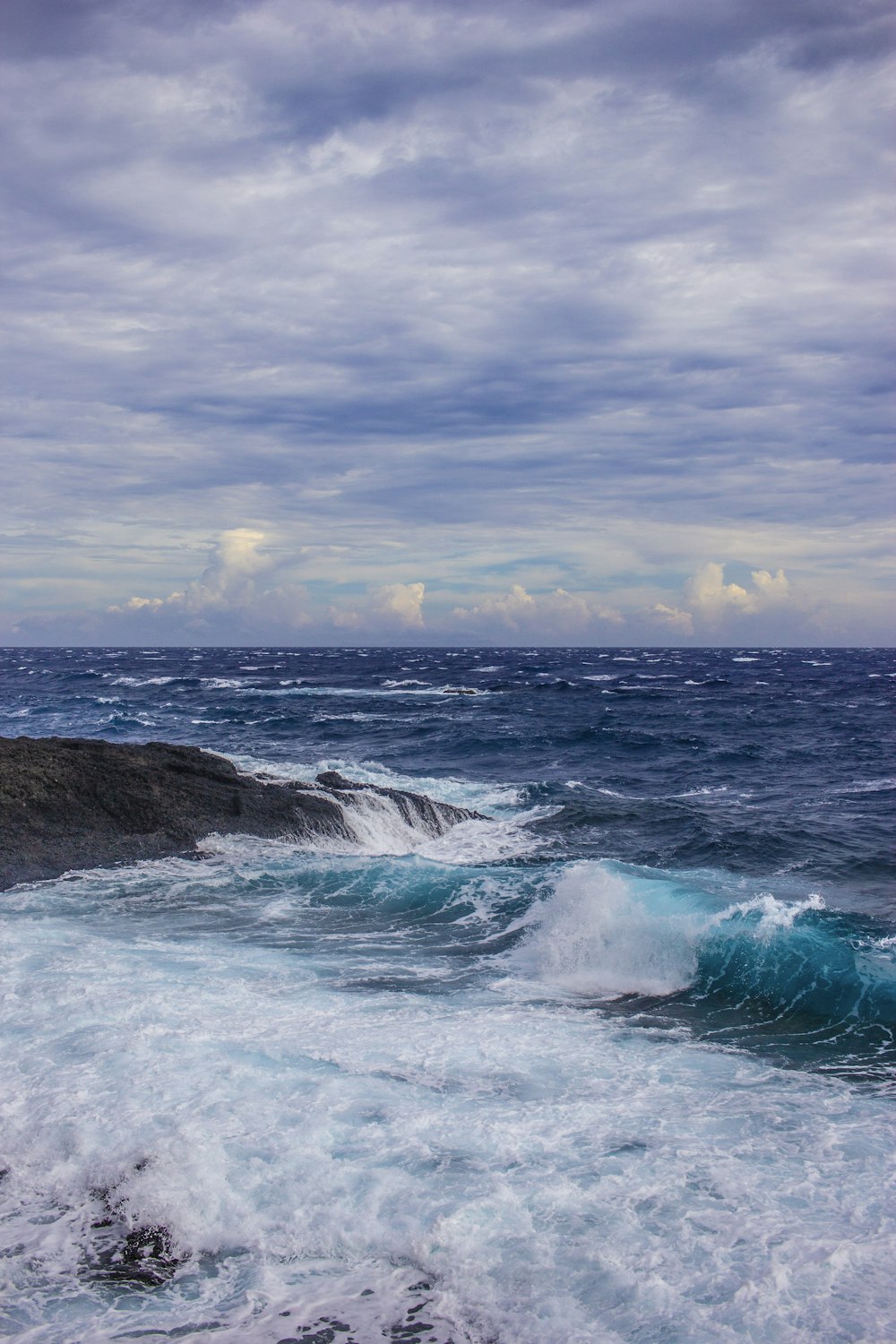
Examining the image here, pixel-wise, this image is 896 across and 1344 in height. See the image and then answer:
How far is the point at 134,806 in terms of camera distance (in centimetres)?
1623

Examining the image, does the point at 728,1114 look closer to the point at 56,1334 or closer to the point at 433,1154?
the point at 433,1154

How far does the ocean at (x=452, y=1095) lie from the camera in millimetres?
5105

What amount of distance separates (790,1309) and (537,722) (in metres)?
35.4

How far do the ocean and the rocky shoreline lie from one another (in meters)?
0.59

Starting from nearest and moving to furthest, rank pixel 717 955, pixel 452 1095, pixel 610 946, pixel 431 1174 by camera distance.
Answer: pixel 431 1174 < pixel 452 1095 < pixel 717 955 < pixel 610 946

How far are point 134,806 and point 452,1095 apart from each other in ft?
34.7

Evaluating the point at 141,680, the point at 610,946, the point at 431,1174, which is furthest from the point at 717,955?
the point at 141,680

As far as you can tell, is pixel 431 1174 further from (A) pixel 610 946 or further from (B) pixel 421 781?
(B) pixel 421 781

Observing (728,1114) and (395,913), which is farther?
(395,913)

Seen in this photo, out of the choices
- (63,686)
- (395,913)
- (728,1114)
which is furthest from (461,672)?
(728,1114)

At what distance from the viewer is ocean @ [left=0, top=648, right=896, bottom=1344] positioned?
5105mm

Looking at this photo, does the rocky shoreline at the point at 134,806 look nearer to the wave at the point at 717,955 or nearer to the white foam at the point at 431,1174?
the white foam at the point at 431,1174

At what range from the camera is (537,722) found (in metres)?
40.3

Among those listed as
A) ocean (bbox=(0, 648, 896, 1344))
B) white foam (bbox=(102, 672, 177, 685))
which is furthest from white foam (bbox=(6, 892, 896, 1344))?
white foam (bbox=(102, 672, 177, 685))
